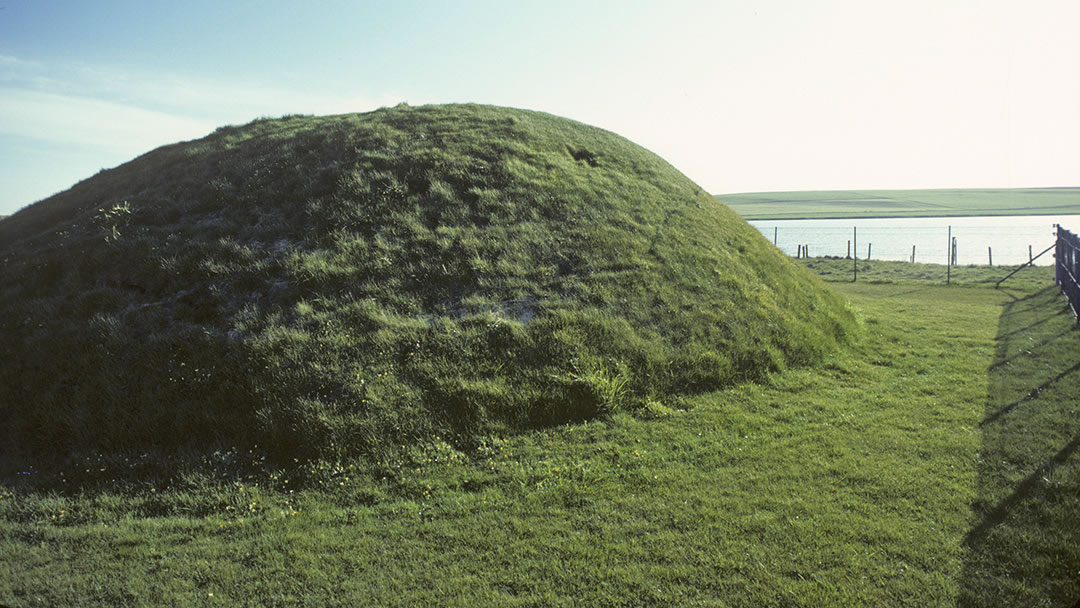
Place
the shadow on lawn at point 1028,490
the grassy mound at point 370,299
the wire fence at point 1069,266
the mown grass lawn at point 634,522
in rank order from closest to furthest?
1. the shadow on lawn at point 1028,490
2. the mown grass lawn at point 634,522
3. the grassy mound at point 370,299
4. the wire fence at point 1069,266

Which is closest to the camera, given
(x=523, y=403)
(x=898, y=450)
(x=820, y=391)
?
(x=898, y=450)

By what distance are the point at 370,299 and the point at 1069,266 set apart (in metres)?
25.1

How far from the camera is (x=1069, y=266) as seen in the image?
66.2 feet

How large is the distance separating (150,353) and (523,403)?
6.58 meters

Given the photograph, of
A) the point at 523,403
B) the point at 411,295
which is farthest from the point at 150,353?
the point at 523,403

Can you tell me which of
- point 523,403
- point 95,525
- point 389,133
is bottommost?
point 95,525

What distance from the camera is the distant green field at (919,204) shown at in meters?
137

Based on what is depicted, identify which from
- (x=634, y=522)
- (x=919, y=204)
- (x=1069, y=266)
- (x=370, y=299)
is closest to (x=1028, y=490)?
(x=634, y=522)

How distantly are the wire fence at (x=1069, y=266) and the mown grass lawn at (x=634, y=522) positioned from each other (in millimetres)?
11245

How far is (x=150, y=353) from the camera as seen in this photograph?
9.42 meters

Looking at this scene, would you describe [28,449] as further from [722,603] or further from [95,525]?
[722,603]

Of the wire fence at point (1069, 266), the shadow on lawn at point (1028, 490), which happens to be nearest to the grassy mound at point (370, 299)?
the shadow on lawn at point (1028, 490)

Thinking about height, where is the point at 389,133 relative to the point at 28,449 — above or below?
above

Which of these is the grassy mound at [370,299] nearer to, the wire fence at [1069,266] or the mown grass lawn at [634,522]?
the mown grass lawn at [634,522]
